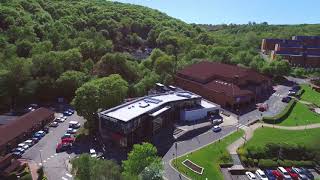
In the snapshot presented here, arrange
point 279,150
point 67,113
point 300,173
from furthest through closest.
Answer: point 67,113 < point 279,150 < point 300,173

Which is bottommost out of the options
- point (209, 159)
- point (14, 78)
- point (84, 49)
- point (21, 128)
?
point (209, 159)

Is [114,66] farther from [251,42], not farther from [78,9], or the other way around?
[251,42]

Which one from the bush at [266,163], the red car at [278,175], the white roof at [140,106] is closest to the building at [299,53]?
the white roof at [140,106]

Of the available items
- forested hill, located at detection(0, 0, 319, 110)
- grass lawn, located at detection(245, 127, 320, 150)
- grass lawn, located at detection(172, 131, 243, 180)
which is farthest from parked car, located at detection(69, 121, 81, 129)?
grass lawn, located at detection(245, 127, 320, 150)

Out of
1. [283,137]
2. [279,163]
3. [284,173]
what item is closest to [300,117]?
[283,137]

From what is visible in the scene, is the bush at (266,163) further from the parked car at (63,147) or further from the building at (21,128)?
the building at (21,128)

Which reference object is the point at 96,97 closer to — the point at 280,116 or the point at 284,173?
the point at 284,173

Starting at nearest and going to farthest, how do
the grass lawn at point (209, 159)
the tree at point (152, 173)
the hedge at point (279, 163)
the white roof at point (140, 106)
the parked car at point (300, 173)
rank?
the tree at point (152, 173) < the grass lawn at point (209, 159) < the parked car at point (300, 173) < the hedge at point (279, 163) < the white roof at point (140, 106)

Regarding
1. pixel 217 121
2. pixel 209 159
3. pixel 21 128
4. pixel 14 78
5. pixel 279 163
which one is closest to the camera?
pixel 209 159

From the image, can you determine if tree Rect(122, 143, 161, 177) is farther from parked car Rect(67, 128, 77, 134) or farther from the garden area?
parked car Rect(67, 128, 77, 134)
